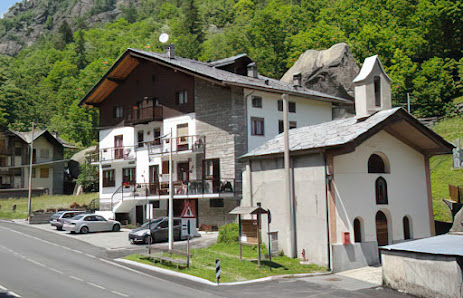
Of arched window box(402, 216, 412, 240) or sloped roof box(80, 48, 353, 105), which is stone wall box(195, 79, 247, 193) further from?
arched window box(402, 216, 412, 240)

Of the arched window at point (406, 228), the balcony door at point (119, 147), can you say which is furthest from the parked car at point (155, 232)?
the balcony door at point (119, 147)

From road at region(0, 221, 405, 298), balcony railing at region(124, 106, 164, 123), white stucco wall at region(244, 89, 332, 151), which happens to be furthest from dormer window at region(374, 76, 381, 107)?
balcony railing at region(124, 106, 164, 123)

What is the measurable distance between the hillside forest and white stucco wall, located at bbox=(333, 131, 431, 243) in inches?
1259

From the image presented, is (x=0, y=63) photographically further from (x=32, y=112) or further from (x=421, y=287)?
(x=421, y=287)

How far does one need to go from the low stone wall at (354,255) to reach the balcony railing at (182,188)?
42.9 feet

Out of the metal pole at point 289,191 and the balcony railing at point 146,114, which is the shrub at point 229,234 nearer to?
the metal pole at point 289,191

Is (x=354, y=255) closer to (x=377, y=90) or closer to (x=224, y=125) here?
(x=377, y=90)

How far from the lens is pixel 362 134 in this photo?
2180 centimetres

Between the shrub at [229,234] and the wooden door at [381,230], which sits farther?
the shrub at [229,234]

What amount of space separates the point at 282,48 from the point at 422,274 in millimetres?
59919

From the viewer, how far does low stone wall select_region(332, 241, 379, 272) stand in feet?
70.2

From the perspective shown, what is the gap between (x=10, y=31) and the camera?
7372 inches

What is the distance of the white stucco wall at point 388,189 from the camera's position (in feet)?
73.5

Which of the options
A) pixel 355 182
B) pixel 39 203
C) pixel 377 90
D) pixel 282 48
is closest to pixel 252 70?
pixel 377 90
